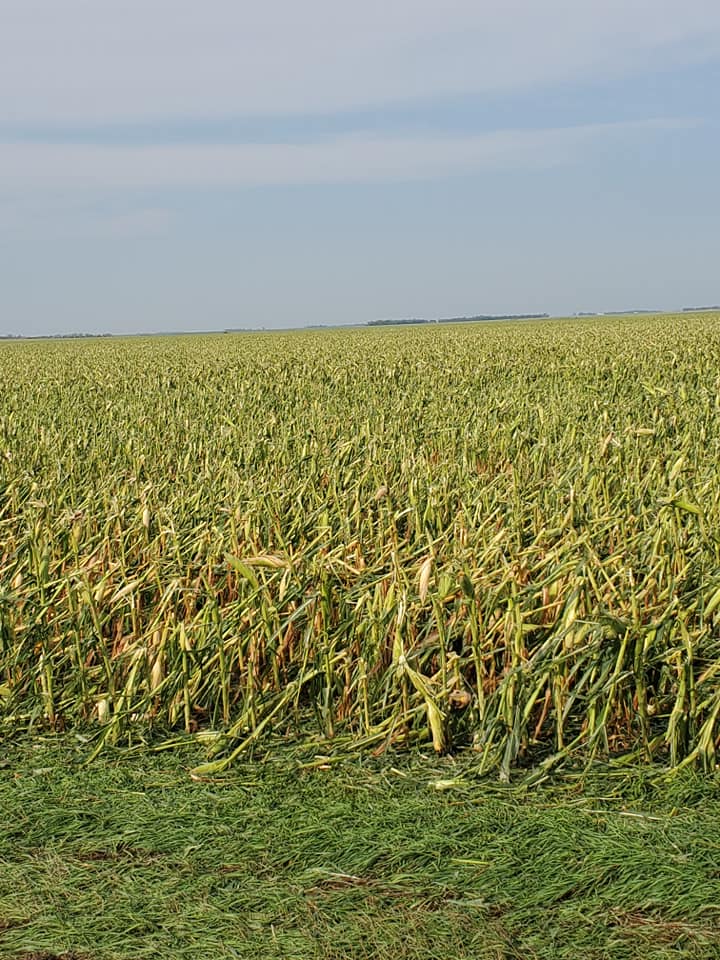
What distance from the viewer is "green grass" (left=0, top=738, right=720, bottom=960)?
2236 millimetres

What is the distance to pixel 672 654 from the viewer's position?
312 centimetres

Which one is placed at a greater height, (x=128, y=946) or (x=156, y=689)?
(x=156, y=689)

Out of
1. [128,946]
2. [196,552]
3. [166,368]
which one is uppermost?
[166,368]

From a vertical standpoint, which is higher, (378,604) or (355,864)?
(378,604)

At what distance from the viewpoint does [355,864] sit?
2.53 meters

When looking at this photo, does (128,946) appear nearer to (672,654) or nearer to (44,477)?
(672,654)

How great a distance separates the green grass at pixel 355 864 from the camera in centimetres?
224

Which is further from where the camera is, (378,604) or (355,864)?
(378,604)

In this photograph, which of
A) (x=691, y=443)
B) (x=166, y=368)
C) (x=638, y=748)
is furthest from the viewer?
(x=166, y=368)

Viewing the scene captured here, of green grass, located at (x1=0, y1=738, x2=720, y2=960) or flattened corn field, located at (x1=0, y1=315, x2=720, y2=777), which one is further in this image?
flattened corn field, located at (x1=0, y1=315, x2=720, y2=777)

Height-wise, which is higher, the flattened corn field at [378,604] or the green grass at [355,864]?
the flattened corn field at [378,604]

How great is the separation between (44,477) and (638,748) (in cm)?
404

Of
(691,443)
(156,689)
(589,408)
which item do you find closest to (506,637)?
(156,689)

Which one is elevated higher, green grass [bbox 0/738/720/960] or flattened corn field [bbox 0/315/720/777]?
flattened corn field [bbox 0/315/720/777]
